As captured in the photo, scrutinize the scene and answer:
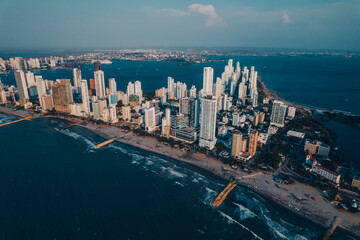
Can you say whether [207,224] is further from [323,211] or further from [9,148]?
→ [9,148]

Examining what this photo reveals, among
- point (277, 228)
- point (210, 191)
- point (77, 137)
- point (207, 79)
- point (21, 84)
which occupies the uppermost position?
point (207, 79)

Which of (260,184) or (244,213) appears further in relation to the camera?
(260,184)

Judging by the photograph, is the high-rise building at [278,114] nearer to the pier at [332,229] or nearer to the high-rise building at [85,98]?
the pier at [332,229]

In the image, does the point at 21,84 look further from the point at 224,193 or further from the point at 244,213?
the point at 244,213

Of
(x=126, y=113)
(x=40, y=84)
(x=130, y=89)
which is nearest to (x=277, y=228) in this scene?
(x=126, y=113)

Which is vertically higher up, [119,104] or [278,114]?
[278,114]

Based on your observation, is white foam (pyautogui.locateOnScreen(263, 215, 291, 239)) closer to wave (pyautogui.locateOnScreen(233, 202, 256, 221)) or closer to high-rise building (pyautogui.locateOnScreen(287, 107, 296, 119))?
wave (pyautogui.locateOnScreen(233, 202, 256, 221))

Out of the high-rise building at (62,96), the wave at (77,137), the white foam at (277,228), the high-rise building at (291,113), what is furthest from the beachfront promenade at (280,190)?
the high-rise building at (291,113)
